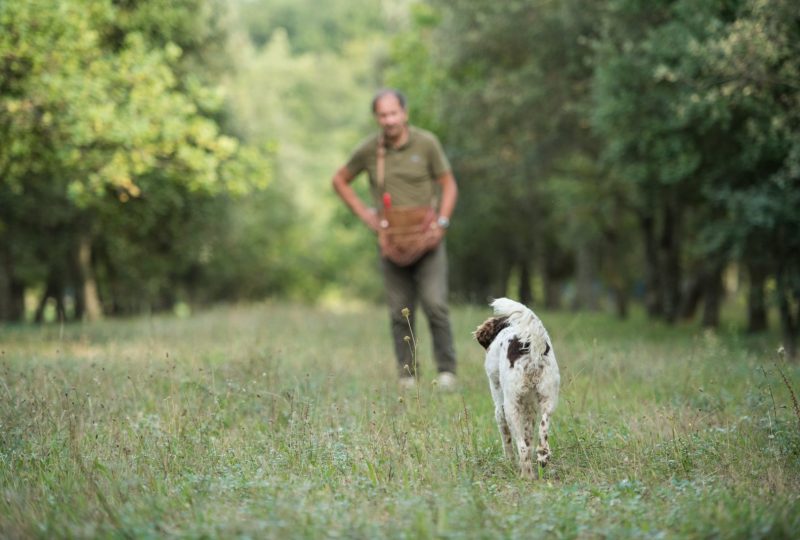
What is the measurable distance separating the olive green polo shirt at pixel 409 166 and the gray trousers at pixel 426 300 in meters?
0.58

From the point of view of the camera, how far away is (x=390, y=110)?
326 inches

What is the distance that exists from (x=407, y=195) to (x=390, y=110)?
2.69ft

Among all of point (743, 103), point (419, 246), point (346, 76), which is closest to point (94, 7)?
point (419, 246)

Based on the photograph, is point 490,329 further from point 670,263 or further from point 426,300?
point 670,263

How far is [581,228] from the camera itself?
26859mm

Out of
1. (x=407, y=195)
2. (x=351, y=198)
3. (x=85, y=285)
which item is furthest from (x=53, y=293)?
(x=407, y=195)

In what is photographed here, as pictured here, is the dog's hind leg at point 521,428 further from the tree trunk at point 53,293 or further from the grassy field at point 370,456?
the tree trunk at point 53,293

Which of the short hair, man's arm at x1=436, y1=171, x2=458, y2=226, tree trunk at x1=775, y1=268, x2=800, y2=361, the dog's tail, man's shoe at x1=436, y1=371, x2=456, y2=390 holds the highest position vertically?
the short hair

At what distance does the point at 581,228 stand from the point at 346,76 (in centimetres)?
3703

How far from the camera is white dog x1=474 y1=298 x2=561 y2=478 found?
17.3 feet

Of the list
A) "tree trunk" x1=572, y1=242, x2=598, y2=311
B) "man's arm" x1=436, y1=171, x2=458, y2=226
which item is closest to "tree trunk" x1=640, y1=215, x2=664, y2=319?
"tree trunk" x1=572, y1=242, x2=598, y2=311

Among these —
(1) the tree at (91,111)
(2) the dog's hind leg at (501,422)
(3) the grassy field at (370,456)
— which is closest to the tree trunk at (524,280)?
(1) the tree at (91,111)

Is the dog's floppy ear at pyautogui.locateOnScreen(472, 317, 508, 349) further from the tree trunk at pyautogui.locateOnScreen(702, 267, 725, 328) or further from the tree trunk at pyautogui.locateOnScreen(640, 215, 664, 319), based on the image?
the tree trunk at pyautogui.locateOnScreen(640, 215, 664, 319)

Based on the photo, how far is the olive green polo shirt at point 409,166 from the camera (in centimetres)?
853
